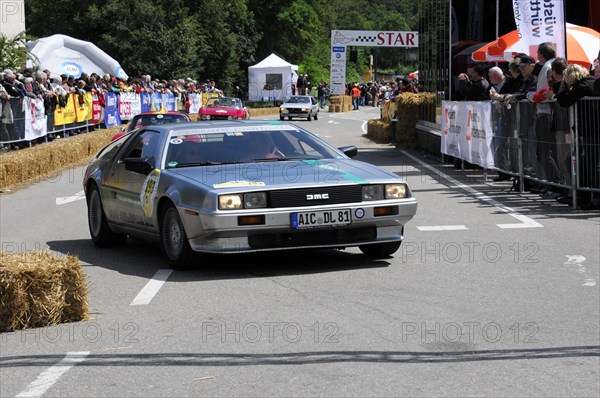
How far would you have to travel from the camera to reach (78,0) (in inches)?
3034

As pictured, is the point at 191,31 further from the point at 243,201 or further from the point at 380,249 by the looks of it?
the point at 243,201

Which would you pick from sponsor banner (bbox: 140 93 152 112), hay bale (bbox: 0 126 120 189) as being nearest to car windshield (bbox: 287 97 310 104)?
sponsor banner (bbox: 140 93 152 112)

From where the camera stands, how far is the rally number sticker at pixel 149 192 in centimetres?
1038

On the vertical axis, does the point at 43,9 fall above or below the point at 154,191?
above

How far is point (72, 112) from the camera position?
107 feet

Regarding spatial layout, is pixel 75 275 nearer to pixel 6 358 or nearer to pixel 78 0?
pixel 6 358

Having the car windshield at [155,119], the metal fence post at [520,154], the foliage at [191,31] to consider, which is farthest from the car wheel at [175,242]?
the foliage at [191,31]

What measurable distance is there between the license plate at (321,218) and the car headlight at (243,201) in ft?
0.95

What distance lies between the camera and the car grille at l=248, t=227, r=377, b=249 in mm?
9586

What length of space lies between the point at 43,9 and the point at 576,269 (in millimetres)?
73768

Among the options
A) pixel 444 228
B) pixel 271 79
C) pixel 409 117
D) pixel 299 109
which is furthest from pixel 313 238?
pixel 271 79

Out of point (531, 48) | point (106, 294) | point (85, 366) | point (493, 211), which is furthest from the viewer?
point (531, 48)

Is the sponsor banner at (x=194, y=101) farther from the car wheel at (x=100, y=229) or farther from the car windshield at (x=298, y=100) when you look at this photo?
the car wheel at (x=100, y=229)

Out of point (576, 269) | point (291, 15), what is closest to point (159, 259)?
point (576, 269)
